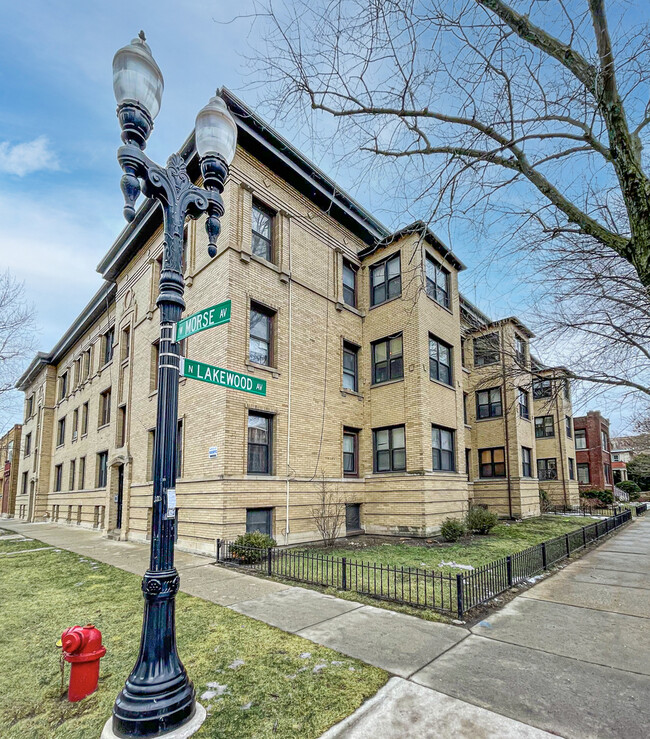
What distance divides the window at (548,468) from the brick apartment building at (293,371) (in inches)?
406

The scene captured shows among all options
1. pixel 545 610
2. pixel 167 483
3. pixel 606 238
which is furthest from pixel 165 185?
pixel 545 610

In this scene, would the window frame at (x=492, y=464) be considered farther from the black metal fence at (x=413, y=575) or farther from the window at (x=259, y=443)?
the window at (x=259, y=443)

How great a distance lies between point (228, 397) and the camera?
12383mm

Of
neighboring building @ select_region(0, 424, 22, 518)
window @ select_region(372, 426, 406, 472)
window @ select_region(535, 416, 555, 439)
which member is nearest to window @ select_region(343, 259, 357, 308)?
window @ select_region(372, 426, 406, 472)

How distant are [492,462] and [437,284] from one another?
1151 centimetres

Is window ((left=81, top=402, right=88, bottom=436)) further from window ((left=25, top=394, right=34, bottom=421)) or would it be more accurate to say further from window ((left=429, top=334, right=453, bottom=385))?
window ((left=429, top=334, right=453, bottom=385))

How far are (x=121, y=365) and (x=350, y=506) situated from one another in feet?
39.2

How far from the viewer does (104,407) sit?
2336 cm

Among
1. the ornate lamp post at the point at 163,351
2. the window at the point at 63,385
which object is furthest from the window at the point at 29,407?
the ornate lamp post at the point at 163,351

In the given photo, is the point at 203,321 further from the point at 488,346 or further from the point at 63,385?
the point at 63,385

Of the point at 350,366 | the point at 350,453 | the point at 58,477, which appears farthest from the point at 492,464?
the point at 58,477

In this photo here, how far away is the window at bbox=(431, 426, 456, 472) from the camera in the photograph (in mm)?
16781

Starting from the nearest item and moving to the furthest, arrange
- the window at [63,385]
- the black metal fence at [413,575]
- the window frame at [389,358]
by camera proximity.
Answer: the black metal fence at [413,575] → the window frame at [389,358] → the window at [63,385]

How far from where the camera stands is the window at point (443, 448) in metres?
16.8
